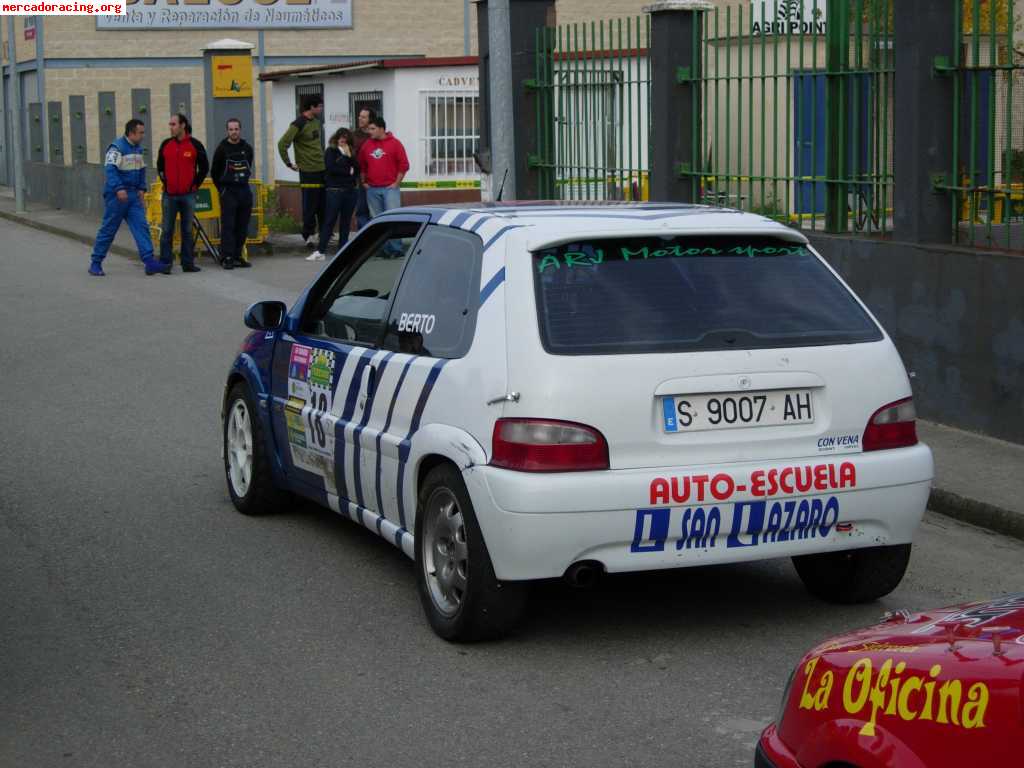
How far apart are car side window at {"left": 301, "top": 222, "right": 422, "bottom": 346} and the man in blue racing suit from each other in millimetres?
13406

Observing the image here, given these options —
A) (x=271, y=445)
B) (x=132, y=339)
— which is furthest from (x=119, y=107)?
(x=271, y=445)

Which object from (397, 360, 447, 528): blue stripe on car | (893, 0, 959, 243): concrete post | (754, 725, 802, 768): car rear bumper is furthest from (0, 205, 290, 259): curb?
(754, 725, 802, 768): car rear bumper

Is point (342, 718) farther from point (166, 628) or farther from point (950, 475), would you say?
point (950, 475)

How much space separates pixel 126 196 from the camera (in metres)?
20.2

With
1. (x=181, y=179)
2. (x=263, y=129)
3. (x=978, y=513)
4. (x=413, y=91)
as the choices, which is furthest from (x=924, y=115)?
(x=263, y=129)

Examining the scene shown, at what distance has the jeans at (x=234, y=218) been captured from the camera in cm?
2066

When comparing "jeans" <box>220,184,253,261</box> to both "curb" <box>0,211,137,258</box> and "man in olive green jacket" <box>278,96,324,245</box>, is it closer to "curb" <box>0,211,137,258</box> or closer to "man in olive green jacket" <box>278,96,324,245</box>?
"man in olive green jacket" <box>278,96,324,245</box>

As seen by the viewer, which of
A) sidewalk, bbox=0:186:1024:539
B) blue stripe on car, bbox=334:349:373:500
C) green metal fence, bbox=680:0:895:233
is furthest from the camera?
green metal fence, bbox=680:0:895:233

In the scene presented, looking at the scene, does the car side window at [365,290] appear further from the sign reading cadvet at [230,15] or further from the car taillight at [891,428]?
the sign reading cadvet at [230,15]

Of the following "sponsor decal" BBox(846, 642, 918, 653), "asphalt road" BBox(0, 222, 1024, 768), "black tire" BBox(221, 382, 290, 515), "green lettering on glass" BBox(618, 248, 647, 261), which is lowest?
"asphalt road" BBox(0, 222, 1024, 768)

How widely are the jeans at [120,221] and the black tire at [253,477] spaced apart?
12.6 metres

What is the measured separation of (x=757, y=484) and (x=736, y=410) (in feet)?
0.86

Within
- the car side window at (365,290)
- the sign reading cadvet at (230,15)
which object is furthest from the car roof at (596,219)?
the sign reading cadvet at (230,15)

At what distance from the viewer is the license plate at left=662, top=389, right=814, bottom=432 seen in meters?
5.59
